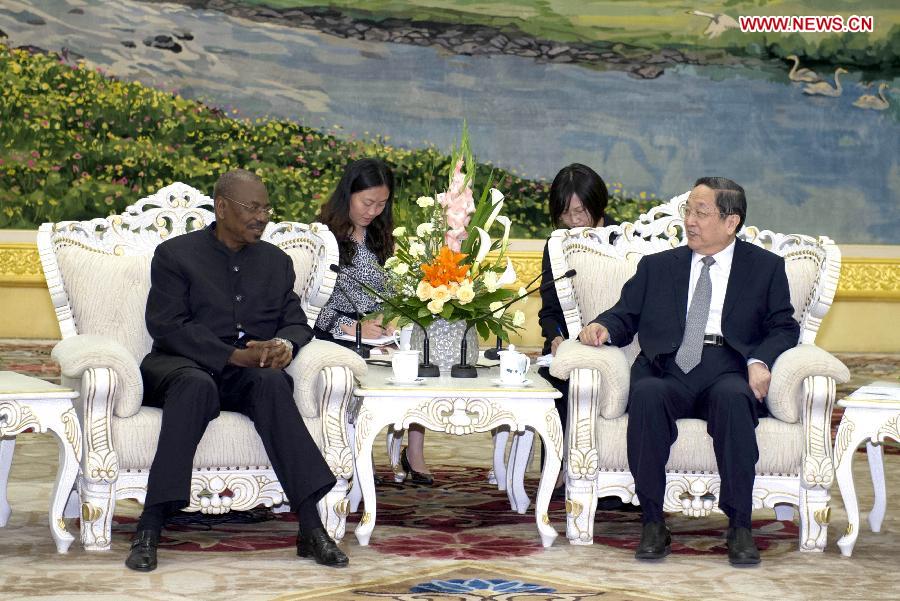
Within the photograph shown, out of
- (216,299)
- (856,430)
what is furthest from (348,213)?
(856,430)

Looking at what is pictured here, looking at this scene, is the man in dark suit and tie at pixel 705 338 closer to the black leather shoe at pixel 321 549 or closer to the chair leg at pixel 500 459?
the chair leg at pixel 500 459

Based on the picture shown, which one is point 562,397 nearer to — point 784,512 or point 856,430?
point 784,512

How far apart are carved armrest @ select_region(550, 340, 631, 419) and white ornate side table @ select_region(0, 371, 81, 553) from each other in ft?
5.52

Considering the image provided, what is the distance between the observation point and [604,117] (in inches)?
401

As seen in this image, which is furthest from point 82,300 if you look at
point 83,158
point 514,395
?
point 83,158

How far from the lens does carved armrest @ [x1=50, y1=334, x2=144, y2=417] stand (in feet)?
13.4

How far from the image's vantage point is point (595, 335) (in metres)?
4.54

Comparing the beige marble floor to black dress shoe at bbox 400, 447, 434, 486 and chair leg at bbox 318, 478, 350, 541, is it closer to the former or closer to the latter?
chair leg at bbox 318, 478, 350, 541

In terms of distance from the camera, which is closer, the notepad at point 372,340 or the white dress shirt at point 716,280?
the white dress shirt at point 716,280

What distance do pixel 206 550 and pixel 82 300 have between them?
1.16 m

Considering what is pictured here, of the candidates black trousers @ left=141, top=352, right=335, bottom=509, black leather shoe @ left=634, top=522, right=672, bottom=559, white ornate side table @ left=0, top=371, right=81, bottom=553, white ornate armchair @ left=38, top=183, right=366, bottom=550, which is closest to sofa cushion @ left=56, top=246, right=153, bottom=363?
white ornate armchair @ left=38, top=183, right=366, bottom=550

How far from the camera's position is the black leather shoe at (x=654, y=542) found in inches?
163

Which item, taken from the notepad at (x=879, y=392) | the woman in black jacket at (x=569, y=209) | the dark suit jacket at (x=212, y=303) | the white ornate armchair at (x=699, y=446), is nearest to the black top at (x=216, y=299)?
the dark suit jacket at (x=212, y=303)

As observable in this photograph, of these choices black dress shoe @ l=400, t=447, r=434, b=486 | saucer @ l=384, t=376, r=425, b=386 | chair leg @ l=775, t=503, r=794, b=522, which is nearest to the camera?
saucer @ l=384, t=376, r=425, b=386
